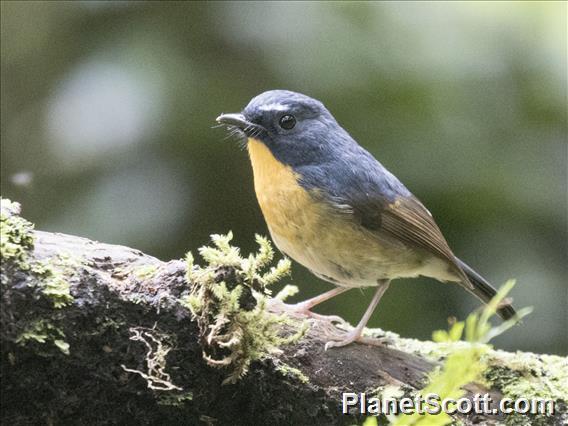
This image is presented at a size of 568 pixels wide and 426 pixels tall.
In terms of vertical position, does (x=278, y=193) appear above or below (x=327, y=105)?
below

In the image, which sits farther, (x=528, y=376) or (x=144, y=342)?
(x=528, y=376)

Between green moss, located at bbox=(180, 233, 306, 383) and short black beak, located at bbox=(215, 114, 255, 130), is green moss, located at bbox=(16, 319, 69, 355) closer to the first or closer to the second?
green moss, located at bbox=(180, 233, 306, 383)

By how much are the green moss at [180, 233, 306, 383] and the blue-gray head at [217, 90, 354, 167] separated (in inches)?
42.6

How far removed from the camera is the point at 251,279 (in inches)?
93.6

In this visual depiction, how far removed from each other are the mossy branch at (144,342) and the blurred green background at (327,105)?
2.37 m

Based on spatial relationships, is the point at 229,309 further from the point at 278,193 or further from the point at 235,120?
the point at 235,120

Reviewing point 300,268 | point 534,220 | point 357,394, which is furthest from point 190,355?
point 534,220

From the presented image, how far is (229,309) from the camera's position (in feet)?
7.60

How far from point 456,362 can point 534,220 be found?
3.81 m

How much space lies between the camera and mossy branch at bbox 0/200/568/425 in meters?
2.10

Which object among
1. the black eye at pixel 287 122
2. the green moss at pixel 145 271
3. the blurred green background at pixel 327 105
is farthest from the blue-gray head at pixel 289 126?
the blurred green background at pixel 327 105

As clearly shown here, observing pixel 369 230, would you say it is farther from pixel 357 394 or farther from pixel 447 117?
pixel 447 117

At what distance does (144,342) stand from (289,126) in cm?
151

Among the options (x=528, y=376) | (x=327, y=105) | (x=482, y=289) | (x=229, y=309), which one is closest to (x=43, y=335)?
(x=229, y=309)
